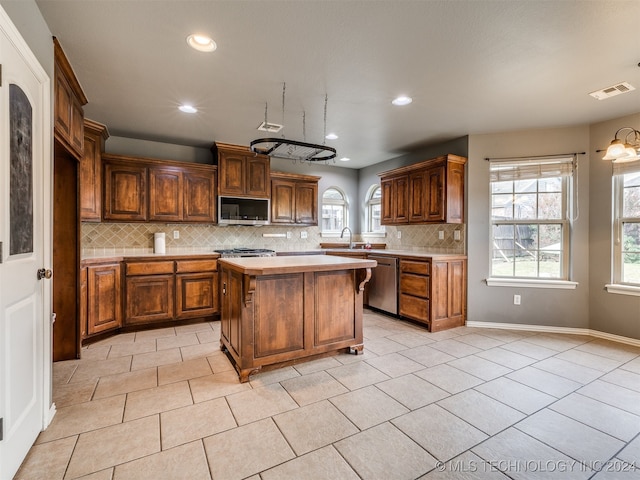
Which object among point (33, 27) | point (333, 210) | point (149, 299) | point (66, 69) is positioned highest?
point (66, 69)

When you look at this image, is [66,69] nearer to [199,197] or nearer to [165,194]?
[165,194]

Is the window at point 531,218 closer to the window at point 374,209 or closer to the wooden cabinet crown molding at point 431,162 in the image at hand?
the wooden cabinet crown molding at point 431,162

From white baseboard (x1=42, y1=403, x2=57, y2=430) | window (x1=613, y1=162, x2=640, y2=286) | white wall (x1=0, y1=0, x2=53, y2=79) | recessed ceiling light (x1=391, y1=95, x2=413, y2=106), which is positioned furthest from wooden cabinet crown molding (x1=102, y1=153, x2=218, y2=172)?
window (x1=613, y1=162, x2=640, y2=286)

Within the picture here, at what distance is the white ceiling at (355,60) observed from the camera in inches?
76.3

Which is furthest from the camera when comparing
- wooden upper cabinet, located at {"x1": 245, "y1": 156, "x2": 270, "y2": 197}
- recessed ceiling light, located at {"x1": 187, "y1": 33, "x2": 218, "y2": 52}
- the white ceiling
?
wooden upper cabinet, located at {"x1": 245, "y1": 156, "x2": 270, "y2": 197}

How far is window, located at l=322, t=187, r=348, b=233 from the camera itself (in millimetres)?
6116

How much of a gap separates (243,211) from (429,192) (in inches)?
106

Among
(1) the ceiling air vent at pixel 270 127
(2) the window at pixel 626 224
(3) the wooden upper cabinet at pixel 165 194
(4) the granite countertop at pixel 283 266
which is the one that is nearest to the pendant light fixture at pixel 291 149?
(1) the ceiling air vent at pixel 270 127

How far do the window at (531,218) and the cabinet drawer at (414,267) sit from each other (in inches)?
37.7

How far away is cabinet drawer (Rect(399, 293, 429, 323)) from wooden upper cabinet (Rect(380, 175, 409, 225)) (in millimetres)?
1203

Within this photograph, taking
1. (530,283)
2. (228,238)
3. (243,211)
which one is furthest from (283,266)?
(530,283)

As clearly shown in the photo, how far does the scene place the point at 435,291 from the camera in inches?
155

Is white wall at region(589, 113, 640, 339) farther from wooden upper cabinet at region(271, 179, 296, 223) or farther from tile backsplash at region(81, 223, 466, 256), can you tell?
wooden upper cabinet at region(271, 179, 296, 223)

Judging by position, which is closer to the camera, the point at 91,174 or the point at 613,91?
the point at 613,91
